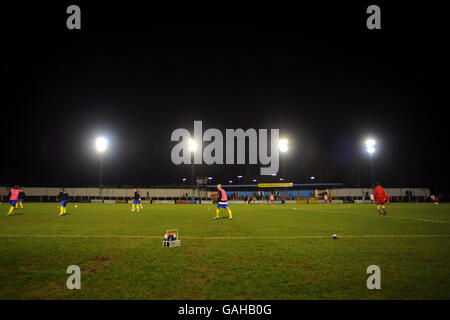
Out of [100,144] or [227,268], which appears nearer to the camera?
[227,268]

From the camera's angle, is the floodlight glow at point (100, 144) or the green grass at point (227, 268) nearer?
the green grass at point (227, 268)

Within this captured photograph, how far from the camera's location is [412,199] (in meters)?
52.8

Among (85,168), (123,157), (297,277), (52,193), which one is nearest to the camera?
(297,277)

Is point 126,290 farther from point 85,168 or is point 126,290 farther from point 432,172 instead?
point 432,172

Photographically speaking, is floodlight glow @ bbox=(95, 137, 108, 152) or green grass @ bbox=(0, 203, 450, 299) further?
floodlight glow @ bbox=(95, 137, 108, 152)

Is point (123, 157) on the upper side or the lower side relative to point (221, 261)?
upper

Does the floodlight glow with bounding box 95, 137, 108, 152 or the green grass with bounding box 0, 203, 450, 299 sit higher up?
the floodlight glow with bounding box 95, 137, 108, 152

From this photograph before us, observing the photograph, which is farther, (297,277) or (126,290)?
(297,277)

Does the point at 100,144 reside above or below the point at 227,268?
above

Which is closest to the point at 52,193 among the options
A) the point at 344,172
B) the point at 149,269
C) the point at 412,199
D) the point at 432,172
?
the point at 149,269

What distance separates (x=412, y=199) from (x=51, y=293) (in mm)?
63464

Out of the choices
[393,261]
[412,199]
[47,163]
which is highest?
[47,163]

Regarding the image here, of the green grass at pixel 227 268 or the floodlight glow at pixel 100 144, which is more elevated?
the floodlight glow at pixel 100 144
